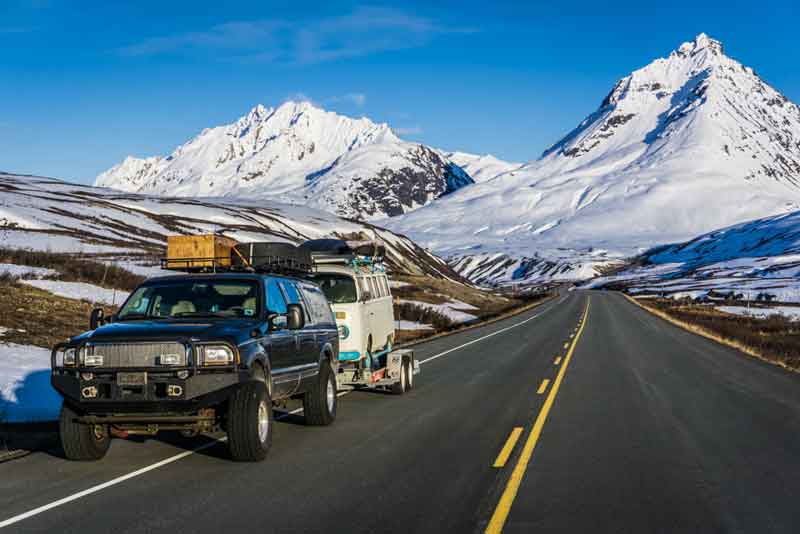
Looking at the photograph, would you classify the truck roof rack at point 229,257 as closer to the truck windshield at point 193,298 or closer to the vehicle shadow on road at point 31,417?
the truck windshield at point 193,298

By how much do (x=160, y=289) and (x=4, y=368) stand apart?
6.26m

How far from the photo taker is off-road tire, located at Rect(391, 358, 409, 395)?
15.5m

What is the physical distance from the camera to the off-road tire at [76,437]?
359 inches

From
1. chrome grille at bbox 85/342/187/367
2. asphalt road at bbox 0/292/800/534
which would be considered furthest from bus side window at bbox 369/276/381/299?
chrome grille at bbox 85/342/187/367

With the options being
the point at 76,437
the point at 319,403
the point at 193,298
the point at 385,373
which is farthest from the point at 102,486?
the point at 385,373

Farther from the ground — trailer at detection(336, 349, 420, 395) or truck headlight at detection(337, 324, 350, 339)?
truck headlight at detection(337, 324, 350, 339)

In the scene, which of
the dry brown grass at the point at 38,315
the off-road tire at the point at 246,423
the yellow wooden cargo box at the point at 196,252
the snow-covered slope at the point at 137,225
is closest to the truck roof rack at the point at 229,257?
the yellow wooden cargo box at the point at 196,252

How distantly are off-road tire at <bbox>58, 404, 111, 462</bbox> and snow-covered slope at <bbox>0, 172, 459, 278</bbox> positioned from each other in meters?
36.7

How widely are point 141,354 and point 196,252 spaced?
17.6ft

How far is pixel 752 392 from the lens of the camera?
15.7 meters

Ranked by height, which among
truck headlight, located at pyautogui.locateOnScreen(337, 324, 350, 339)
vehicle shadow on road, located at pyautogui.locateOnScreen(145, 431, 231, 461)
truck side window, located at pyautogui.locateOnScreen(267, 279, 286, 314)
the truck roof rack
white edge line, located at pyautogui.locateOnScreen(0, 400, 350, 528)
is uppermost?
the truck roof rack

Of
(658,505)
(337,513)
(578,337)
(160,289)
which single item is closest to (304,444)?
(160,289)

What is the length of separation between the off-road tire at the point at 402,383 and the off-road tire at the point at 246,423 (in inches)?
253

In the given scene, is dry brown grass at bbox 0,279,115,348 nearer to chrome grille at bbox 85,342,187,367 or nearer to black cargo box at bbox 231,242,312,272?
black cargo box at bbox 231,242,312,272
